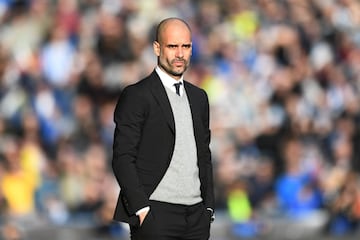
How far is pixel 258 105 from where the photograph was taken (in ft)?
36.4

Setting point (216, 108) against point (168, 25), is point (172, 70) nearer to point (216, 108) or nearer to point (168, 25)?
point (168, 25)

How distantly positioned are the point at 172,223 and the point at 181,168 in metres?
0.24

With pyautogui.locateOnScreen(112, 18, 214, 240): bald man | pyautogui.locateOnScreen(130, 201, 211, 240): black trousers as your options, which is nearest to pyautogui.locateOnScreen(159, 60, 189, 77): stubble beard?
pyautogui.locateOnScreen(112, 18, 214, 240): bald man

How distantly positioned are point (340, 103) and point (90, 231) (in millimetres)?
3534

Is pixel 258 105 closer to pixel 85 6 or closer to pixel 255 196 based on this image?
pixel 255 196

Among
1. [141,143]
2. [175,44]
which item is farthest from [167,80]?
[141,143]

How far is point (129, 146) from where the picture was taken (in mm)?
4281

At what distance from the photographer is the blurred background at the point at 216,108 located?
9.77 metres

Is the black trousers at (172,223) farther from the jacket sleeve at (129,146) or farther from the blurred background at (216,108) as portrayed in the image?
the blurred background at (216,108)

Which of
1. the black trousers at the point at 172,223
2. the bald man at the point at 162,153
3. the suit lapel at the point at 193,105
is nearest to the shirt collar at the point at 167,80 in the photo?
the bald man at the point at 162,153

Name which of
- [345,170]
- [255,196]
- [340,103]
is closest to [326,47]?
[340,103]

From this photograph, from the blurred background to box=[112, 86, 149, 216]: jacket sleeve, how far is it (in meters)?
5.41

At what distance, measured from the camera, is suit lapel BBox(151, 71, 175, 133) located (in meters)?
4.37

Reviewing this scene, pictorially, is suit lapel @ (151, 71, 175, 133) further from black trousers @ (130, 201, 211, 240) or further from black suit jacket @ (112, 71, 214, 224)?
black trousers @ (130, 201, 211, 240)
